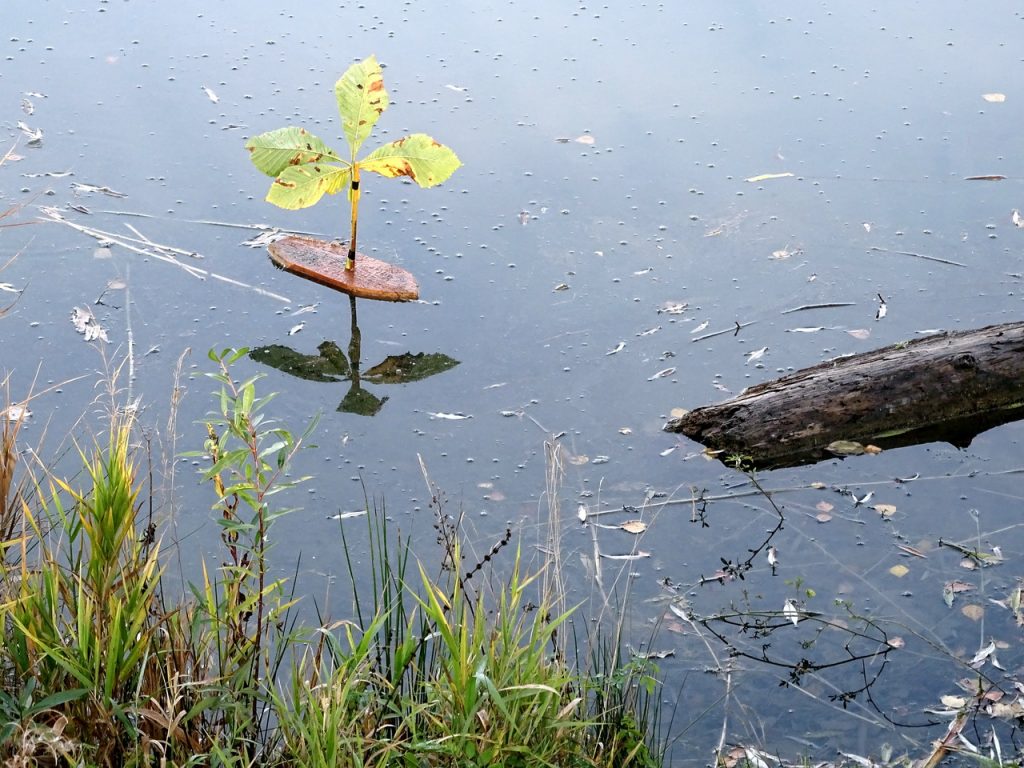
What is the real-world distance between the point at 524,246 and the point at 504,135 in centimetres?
119

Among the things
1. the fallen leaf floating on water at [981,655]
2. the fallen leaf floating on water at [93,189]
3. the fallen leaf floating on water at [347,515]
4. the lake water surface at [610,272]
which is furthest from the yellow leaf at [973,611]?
the fallen leaf floating on water at [93,189]

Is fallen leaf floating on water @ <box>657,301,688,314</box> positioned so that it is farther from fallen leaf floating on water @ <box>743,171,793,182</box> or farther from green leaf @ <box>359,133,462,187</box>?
fallen leaf floating on water @ <box>743,171,793,182</box>

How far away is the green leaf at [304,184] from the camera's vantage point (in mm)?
5324

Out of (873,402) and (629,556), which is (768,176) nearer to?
(873,402)

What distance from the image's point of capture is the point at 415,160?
540 centimetres

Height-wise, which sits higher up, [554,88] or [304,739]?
[554,88]

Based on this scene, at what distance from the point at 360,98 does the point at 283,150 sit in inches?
16.9

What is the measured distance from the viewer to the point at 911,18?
27.1 ft

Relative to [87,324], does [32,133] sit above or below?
above

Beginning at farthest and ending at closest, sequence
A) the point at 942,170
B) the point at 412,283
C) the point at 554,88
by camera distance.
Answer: the point at 554,88, the point at 942,170, the point at 412,283

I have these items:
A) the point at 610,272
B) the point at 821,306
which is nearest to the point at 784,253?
the point at 821,306

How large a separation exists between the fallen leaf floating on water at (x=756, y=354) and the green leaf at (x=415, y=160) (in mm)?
1616

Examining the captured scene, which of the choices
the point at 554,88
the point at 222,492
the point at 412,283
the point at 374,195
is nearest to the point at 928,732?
the point at 222,492

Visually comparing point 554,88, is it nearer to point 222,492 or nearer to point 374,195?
point 374,195
